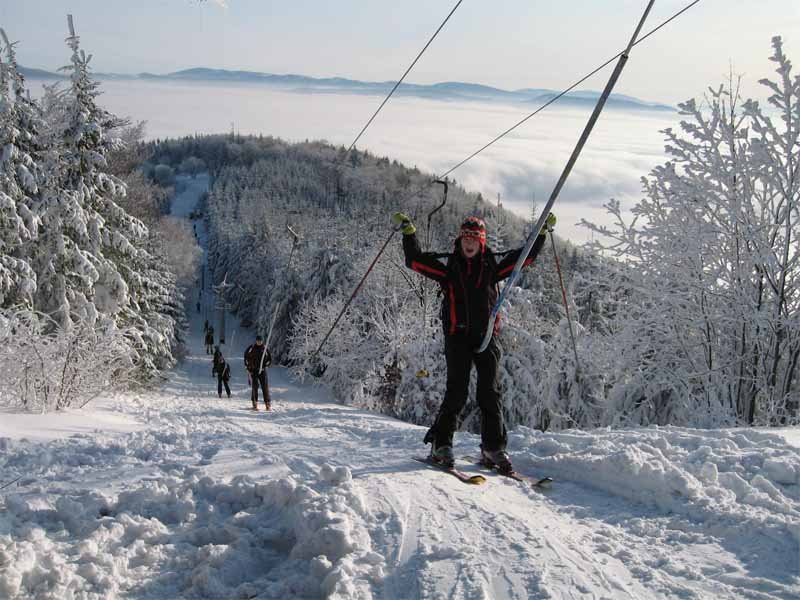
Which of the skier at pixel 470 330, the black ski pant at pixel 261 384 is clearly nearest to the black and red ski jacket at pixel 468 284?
the skier at pixel 470 330

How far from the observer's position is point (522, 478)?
5.20 m

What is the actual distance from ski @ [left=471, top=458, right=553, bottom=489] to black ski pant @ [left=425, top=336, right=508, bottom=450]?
0.17 meters

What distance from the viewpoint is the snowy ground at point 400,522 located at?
3.23 m

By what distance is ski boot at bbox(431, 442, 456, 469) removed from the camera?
5.39 meters

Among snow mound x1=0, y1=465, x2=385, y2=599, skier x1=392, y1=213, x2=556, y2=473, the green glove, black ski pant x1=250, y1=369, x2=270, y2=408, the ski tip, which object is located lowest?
black ski pant x1=250, y1=369, x2=270, y2=408

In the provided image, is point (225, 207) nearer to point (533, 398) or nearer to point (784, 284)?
point (533, 398)

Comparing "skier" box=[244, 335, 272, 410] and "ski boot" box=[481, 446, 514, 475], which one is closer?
"ski boot" box=[481, 446, 514, 475]

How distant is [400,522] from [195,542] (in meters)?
1.24

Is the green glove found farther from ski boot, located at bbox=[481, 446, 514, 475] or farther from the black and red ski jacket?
ski boot, located at bbox=[481, 446, 514, 475]

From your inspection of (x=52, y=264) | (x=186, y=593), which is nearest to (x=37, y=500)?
(x=186, y=593)

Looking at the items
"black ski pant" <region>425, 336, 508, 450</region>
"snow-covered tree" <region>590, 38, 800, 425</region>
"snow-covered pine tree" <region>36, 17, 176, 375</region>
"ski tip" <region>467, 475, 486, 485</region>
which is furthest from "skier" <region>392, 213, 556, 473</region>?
"snow-covered pine tree" <region>36, 17, 176, 375</region>

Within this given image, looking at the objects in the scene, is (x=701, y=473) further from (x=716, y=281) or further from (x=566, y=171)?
(x=716, y=281)

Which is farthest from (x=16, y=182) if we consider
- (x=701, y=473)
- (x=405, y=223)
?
(x=701, y=473)

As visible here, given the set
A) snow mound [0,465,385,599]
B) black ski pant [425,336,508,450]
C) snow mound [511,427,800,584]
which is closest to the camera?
snow mound [0,465,385,599]
